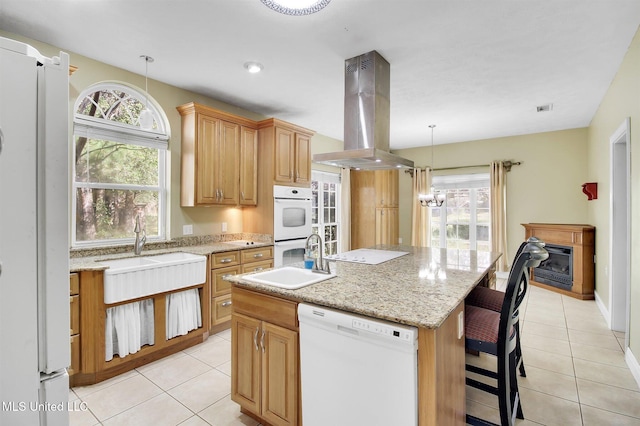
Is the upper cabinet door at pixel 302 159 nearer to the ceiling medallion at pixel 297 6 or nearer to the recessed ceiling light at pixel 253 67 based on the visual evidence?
the recessed ceiling light at pixel 253 67

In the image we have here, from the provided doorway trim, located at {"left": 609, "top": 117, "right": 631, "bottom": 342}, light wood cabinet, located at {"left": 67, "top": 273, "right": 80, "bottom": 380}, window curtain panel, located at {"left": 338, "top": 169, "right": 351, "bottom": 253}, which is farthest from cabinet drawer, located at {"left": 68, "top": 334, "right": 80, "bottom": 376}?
doorway trim, located at {"left": 609, "top": 117, "right": 631, "bottom": 342}

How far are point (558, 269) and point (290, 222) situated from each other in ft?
14.5

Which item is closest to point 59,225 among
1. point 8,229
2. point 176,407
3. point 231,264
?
point 8,229

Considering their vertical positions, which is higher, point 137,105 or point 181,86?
point 181,86

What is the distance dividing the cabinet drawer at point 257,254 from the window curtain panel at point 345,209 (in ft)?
8.92

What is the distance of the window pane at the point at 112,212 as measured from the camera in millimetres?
2916

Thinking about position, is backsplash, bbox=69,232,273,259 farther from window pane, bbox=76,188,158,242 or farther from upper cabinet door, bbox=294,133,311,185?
upper cabinet door, bbox=294,133,311,185

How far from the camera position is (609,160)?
351 cm

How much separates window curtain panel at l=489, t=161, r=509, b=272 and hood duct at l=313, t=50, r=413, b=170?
370 centimetres

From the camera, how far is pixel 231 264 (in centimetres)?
336

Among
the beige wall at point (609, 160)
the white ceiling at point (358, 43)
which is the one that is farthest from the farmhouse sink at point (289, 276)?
the beige wall at point (609, 160)

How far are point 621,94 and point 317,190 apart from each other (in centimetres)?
415

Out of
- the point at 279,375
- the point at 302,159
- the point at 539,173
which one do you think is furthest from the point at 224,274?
the point at 539,173

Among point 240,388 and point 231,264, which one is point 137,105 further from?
point 240,388
